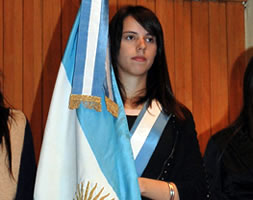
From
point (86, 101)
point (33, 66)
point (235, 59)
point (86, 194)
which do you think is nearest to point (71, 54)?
point (86, 101)

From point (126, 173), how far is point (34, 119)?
60.7 inches

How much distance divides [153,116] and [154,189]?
15.7 inches

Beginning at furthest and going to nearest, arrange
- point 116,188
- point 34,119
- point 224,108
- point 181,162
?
point 224,108 < point 34,119 < point 181,162 < point 116,188

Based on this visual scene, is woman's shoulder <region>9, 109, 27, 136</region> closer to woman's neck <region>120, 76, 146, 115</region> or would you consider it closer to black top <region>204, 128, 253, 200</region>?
woman's neck <region>120, 76, 146, 115</region>

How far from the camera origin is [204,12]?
11.7ft

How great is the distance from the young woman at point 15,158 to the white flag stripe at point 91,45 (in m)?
0.32

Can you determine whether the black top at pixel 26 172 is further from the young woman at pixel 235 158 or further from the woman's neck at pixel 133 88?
the young woman at pixel 235 158

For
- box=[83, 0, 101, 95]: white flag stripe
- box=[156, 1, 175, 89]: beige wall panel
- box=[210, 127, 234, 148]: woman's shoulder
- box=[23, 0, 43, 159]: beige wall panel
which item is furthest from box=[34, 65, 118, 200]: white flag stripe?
box=[156, 1, 175, 89]: beige wall panel

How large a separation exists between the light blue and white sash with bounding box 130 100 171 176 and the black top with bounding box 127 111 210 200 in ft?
0.09

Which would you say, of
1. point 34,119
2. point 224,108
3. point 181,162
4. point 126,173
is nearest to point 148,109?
point 181,162

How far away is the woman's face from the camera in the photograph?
2205 millimetres

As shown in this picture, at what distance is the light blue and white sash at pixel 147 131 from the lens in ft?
6.93

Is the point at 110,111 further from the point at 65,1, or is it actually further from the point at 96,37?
the point at 65,1

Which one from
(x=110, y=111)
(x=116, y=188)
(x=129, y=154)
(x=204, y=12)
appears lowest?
(x=116, y=188)
